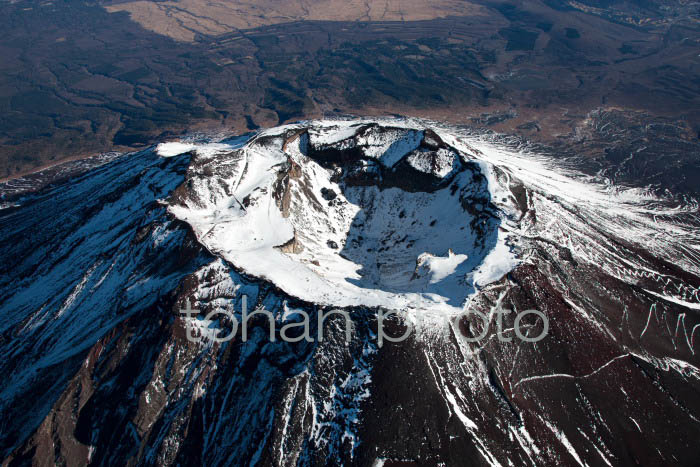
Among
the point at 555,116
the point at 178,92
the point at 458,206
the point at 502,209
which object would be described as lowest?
the point at 178,92

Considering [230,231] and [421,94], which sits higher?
[230,231]

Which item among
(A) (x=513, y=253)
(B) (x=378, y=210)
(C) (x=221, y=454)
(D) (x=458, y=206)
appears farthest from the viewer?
(B) (x=378, y=210)

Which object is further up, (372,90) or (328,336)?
(328,336)

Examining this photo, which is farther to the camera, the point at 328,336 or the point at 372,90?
the point at 372,90

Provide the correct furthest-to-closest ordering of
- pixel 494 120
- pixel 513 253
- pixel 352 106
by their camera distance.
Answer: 1. pixel 352 106
2. pixel 494 120
3. pixel 513 253

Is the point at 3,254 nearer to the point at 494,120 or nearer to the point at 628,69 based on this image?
the point at 494,120

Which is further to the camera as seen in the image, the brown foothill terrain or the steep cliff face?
the brown foothill terrain

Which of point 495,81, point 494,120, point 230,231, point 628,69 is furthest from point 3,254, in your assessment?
point 628,69

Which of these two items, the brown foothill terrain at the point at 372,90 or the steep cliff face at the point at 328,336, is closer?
the steep cliff face at the point at 328,336
